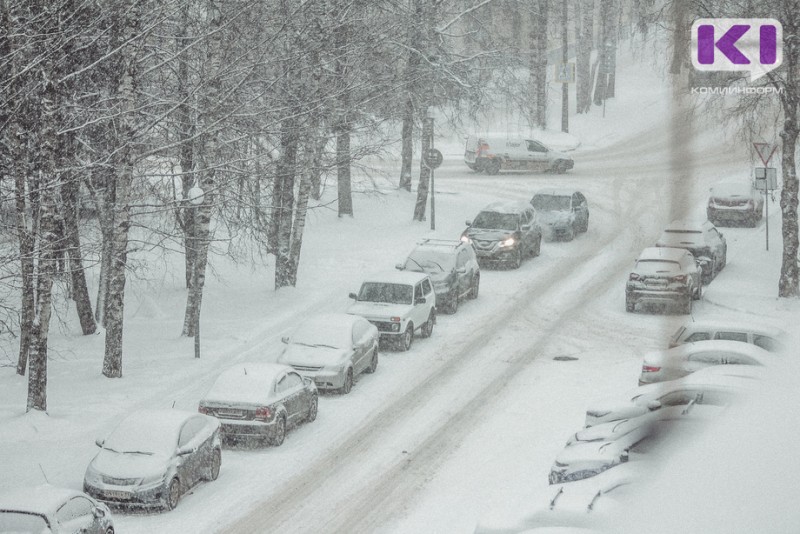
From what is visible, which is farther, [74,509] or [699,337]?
[699,337]

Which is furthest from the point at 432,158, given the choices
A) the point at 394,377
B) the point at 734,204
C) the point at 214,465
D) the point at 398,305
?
the point at 214,465

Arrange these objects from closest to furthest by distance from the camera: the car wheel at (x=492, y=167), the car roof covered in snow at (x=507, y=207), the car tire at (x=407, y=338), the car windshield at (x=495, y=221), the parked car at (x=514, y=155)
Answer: the car tire at (x=407, y=338) < the car windshield at (x=495, y=221) < the car roof covered in snow at (x=507, y=207) < the parked car at (x=514, y=155) < the car wheel at (x=492, y=167)

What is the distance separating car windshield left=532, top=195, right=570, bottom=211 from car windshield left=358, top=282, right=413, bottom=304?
11564mm

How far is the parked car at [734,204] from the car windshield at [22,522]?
27.0 m

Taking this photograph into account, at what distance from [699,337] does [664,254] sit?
642 cm

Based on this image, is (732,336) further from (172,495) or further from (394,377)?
(172,495)

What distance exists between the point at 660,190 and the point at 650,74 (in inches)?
1141

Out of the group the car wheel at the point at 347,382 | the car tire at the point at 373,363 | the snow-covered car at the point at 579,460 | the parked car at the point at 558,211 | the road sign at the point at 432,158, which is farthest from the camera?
the parked car at the point at 558,211

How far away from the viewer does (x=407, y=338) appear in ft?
73.4

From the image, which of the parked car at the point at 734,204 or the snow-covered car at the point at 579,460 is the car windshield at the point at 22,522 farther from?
the parked car at the point at 734,204

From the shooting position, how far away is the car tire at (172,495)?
44.5 feet

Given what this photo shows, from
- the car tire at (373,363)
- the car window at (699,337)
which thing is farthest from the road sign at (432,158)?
the car window at (699,337)

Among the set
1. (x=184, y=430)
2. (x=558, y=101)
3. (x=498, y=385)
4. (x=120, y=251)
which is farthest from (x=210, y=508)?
→ (x=558, y=101)

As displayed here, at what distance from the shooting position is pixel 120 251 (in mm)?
18266
